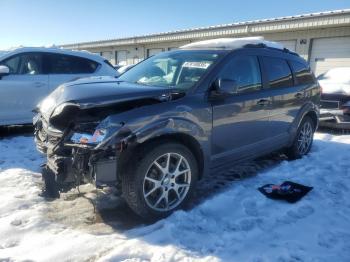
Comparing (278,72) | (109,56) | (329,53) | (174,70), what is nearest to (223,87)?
(174,70)

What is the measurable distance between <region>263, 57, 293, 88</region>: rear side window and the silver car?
10.5ft

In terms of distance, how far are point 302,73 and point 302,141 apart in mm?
1138

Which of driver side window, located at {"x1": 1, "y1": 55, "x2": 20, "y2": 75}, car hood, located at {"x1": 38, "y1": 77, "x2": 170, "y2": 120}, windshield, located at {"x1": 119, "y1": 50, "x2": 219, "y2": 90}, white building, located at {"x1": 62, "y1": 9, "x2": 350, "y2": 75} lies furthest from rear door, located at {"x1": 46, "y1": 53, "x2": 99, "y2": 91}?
white building, located at {"x1": 62, "y1": 9, "x2": 350, "y2": 75}

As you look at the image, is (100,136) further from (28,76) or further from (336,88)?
(336,88)

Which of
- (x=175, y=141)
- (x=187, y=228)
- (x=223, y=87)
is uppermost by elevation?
(x=223, y=87)

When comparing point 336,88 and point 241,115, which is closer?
point 241,115

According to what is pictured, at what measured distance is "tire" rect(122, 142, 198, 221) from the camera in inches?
135

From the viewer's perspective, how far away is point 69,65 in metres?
7.75

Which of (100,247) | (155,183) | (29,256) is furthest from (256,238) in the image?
(29,256)

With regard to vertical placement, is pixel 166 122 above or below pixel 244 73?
below

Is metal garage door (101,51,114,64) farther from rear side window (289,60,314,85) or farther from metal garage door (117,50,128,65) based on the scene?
rear side window (289,60,314,85)

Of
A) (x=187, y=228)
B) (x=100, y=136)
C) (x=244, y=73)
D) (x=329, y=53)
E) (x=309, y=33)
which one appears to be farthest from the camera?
(x=309, y=33)

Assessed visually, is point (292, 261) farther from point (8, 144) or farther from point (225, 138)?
point (8, 144)

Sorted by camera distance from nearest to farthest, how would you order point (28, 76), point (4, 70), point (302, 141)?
point (302, 141)
point (4, 70)
point (28, 76)
